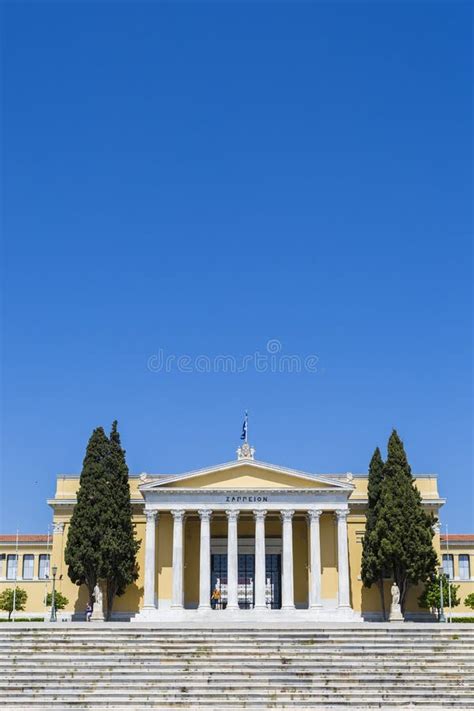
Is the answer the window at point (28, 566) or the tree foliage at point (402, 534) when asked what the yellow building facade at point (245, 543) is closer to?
the tree foliage at point (402, 534)

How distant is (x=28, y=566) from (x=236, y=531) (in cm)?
1992

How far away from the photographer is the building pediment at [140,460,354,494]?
5553 centimetres

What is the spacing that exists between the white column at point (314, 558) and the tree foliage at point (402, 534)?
10.1ft

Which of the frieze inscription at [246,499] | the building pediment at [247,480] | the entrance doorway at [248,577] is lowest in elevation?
the entrance doorway at [248,577]

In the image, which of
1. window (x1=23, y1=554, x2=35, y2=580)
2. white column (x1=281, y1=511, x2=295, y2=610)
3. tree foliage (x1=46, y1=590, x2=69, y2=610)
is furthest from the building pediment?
window (x1=23, y1=554, x2=35, y2=580)

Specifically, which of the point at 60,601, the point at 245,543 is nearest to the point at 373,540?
the point at 245,543

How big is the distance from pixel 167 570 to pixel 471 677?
29077 millimetres

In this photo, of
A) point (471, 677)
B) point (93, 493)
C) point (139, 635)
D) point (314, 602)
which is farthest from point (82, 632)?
point (314, 602)

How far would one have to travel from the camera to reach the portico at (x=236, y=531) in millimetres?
54688

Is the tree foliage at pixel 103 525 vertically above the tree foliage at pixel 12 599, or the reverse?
the tree foliage at pixel 103 525

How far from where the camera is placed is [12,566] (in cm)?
6844

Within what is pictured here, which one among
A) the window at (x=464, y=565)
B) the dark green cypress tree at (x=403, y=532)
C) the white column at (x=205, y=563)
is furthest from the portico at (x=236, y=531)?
the window at (x=464, y=565)

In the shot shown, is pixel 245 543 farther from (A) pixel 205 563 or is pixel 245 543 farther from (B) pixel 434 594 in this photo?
(B) pixel 434 594

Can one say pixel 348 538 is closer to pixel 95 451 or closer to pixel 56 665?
pixel 95 451
